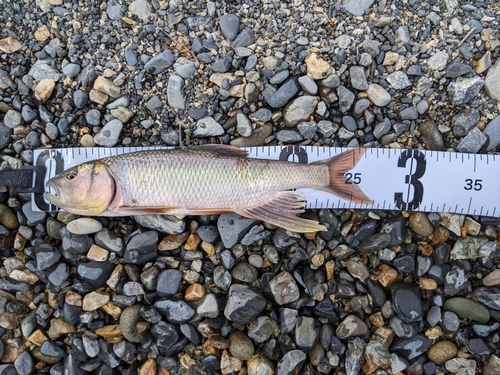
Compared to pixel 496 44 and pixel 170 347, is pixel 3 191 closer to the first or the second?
pixel 170 347

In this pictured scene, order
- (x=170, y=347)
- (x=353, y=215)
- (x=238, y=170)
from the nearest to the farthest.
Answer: (x=238, y=170), (x=170, y=347), (x=353, y=215)

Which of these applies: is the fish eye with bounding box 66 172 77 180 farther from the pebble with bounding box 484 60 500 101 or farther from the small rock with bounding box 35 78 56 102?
the pebble with bounding box 484 60 500 101

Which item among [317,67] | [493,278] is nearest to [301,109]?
[317,67]

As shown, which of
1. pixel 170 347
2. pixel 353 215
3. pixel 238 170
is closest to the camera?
pixel 238 170

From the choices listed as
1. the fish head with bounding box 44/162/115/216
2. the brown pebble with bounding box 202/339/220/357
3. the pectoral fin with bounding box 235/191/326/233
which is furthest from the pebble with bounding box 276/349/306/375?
the fish head with bounding box 44/162/115/216

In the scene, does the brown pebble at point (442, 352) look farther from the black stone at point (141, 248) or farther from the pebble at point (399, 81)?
the black stone at point (141, 248)

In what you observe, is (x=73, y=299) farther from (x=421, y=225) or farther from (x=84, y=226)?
(x=421, y=225)

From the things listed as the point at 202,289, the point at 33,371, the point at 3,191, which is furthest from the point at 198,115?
the point at 33,371
